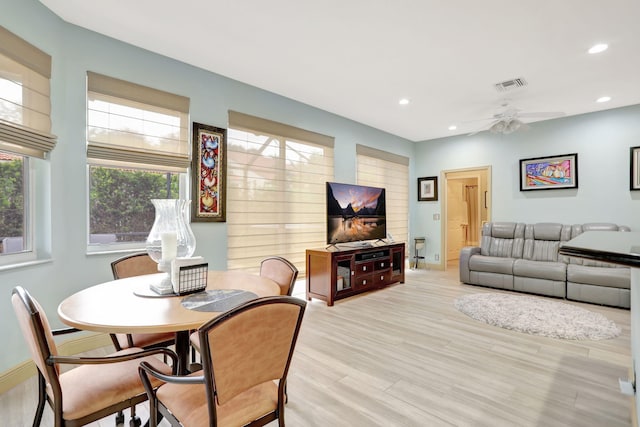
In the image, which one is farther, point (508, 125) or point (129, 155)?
point (508, 125)

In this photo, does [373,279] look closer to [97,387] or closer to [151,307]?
[151,307]

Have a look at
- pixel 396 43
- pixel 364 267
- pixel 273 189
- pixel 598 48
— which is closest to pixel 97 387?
pixel 273 189

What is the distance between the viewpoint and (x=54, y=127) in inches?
96.1

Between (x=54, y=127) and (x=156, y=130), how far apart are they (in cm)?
77

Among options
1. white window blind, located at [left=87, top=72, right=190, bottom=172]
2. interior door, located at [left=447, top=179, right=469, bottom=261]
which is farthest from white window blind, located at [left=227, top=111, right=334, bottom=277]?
interior door, located at [left=447, top=179, right=469, bottom=261]

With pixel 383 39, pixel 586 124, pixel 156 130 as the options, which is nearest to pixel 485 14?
pixel 383 39

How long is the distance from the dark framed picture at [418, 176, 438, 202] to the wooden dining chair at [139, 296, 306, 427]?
583cm

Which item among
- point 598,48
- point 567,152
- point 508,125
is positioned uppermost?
point 598,48

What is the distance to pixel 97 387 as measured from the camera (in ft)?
4.29

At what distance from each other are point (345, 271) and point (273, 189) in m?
1.44

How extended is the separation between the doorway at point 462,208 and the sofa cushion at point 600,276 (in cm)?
189

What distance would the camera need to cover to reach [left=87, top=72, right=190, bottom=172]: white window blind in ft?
8.80

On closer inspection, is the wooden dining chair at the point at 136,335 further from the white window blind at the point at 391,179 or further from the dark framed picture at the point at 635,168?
the dark framed picture at the point at 635,168

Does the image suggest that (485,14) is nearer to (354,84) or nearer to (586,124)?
(354,84)
